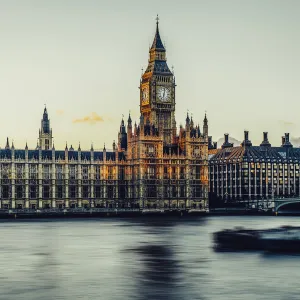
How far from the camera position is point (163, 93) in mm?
194000

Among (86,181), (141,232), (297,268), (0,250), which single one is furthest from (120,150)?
(297,268)

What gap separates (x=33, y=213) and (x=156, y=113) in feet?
142

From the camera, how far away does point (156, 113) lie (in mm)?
192500

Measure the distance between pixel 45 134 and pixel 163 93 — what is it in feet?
93.9

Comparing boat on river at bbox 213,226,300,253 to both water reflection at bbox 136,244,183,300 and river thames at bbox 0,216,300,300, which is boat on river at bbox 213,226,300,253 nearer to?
river thames at bbox 0,216,300,300

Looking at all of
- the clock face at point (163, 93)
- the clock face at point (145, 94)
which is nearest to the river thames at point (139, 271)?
the clock face at point (163, 93)

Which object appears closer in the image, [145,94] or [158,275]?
[158,275]

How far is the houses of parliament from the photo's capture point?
169625mm

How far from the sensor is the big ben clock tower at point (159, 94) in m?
192

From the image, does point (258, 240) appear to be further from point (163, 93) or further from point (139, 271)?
point (163, 93)

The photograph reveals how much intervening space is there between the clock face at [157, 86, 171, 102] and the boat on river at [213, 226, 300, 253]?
84.8 meters

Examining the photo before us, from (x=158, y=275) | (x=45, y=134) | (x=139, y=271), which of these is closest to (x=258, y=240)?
(x=139, y=271)

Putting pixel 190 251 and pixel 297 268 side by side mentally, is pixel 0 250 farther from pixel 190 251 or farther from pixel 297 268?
pixel 297 268

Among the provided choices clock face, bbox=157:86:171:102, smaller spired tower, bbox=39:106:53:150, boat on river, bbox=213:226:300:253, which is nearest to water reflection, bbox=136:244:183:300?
boat on river, bbox=213:226:300:253
